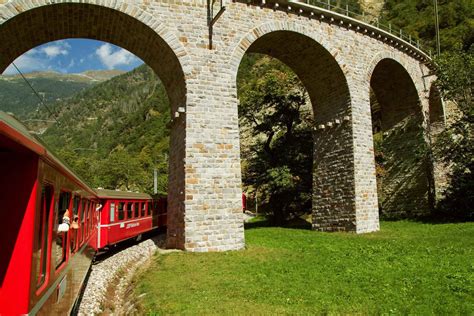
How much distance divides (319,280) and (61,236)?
522 cm

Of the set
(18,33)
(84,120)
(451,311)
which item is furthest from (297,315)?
(84,120)

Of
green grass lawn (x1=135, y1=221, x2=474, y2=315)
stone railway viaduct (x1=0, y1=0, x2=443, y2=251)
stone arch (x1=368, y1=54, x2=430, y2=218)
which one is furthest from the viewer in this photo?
stone arch (x1=368, y1=54, x2=430, y2=218)

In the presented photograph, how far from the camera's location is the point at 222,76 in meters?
12.9

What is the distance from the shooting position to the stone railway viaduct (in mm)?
11914

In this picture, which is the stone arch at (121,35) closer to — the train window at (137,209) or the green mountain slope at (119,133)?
the train window at (137,209)

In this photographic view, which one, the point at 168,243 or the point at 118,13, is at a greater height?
the point at 118,13

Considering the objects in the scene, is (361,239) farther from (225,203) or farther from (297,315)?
(297,315)

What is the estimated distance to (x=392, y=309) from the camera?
5.45m

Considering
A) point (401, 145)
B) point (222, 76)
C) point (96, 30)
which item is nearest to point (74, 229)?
point (222, 76)

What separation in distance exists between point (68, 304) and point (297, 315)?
3.25m

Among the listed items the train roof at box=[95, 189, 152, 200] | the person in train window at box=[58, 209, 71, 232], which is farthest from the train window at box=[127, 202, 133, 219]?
the person in train window at box=[58, 209, 71, 232]

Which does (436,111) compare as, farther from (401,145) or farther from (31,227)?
(31,227)

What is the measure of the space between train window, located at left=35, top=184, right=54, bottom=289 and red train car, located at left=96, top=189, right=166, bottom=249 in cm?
725

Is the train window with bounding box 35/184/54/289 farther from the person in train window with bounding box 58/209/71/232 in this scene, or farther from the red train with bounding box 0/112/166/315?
the person in train window with bounding box 58/209/71/232
